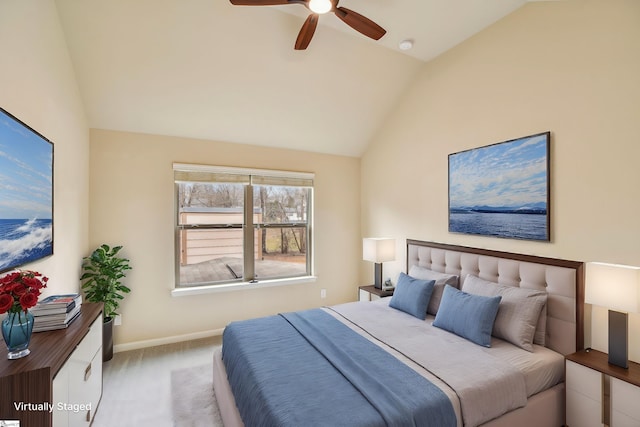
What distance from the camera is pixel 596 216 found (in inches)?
81.1

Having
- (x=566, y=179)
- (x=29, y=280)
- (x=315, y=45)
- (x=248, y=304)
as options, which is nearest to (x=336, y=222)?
(x=248, y=304)

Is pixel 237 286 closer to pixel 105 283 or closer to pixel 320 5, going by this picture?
pixel 105 283

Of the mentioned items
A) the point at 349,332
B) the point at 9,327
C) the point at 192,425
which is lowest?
the point at 192,425

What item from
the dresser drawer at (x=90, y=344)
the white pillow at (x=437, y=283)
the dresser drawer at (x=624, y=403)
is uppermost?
the white pillow at (x=437, y=283)

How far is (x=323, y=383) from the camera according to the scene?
1677 millimetres

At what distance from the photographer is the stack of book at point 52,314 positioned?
175 centimetres

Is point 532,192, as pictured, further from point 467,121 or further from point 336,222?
point 336,222

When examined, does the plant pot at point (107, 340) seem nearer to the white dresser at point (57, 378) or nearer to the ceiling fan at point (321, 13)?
the white dresser at point (57, 378)

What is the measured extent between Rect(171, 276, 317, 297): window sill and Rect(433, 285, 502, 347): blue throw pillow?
213 cm

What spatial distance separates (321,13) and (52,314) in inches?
99.9

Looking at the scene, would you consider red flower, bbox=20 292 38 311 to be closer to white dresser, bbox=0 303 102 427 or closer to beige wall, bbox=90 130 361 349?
white dresser, bbox=0 303 102 427

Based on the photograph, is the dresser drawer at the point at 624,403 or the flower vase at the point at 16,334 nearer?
the flower vase at the point at 16,334

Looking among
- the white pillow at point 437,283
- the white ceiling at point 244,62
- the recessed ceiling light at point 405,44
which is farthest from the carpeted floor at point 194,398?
the recessed ceiling light at point 405,44

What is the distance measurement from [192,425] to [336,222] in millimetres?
3023
